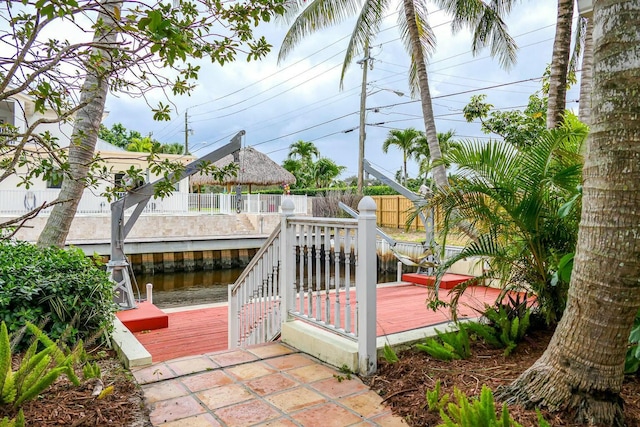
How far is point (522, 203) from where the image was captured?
3.10m

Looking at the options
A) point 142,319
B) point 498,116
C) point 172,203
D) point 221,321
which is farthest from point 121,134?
point 142,319

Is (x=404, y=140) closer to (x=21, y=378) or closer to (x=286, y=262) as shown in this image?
(x=286, y=262)

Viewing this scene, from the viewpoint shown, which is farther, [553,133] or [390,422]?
[553,133]

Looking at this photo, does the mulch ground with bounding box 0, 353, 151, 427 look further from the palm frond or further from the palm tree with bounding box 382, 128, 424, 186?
the palm tree with bounding box 382, 128, 424, 186

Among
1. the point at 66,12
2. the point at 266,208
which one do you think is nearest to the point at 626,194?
the point at 66,12

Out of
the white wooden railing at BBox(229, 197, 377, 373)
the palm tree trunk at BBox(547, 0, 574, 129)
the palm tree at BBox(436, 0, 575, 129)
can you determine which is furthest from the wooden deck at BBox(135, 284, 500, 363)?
the palm tree at BBox(436, 0, 575, 129)

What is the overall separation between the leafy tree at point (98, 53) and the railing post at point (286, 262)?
1256mm

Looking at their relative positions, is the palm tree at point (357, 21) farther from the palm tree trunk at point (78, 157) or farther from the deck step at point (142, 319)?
the deck step at point (142, 319)

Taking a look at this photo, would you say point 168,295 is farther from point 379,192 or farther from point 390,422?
point 379,192

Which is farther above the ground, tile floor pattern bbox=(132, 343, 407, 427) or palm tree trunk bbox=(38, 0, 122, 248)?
palm tree trunk bbox=(38, 0, 122, 248)

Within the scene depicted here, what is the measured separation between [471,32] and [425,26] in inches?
37.1

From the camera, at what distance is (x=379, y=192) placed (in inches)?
885

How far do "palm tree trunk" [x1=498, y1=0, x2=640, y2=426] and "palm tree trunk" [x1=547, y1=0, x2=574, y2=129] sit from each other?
3520mm

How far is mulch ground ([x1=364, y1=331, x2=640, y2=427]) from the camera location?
7.46 feet
